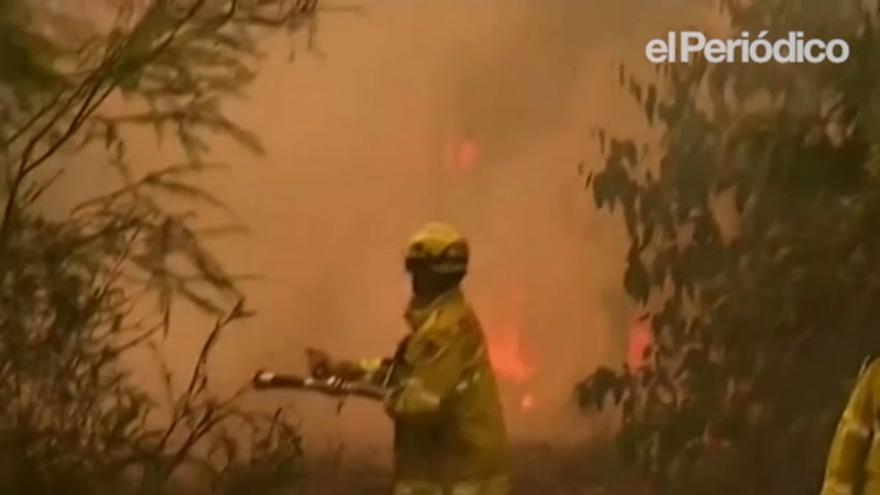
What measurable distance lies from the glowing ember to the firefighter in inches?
4.5

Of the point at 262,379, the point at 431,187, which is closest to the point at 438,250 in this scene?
the point at 431,187

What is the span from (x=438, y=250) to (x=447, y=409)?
13 cm

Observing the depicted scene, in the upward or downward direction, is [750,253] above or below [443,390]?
above

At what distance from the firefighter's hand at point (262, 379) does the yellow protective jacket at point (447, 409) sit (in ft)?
0.33

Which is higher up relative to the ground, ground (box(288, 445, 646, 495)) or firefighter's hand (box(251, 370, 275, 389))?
firefighter's hand (box(251, 370, 275, 389))

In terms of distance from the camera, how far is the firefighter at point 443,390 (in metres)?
1.09

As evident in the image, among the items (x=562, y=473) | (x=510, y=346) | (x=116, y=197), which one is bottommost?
(x=562, y=473)

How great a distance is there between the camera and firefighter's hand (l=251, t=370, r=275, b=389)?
1119 mm

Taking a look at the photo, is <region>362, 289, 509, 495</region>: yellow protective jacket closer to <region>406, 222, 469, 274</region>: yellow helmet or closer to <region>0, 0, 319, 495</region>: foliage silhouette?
<region>406, 222, 469, 274</region>: yellow helmet

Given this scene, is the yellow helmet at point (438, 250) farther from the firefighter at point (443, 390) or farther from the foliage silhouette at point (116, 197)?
the foliage silhouette at point (116, 197)

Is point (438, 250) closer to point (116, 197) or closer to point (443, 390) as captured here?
point (443, 390)

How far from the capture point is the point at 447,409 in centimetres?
109

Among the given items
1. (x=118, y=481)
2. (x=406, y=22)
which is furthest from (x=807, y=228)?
(x=118, y=481)

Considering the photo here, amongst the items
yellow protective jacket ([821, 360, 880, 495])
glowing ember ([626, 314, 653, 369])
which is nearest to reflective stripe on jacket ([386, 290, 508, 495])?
glowing ember ([626, 314, 653, 369])
